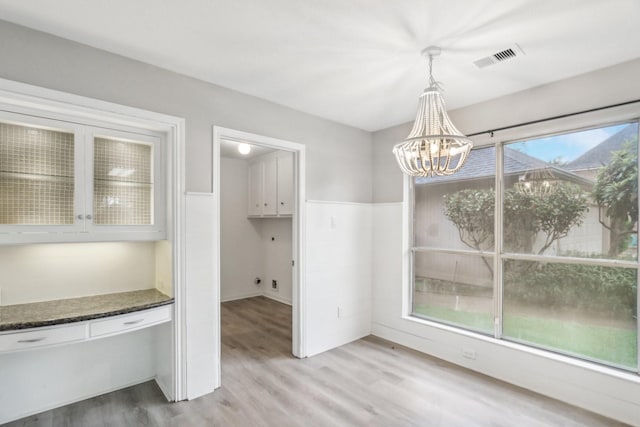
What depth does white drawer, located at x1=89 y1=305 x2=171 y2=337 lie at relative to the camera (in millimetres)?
2100

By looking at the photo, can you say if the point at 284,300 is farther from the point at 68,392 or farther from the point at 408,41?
the point at 408,41

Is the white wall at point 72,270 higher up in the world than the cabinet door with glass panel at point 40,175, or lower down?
lower down

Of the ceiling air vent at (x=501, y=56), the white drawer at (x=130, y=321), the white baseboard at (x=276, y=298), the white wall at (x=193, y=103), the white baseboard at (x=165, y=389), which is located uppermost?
the ceiling air vent at (x=501, y=56)

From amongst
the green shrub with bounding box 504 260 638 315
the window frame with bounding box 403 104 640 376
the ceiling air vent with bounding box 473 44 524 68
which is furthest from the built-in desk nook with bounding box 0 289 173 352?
the green shrub with bounding box 504 260 638 315

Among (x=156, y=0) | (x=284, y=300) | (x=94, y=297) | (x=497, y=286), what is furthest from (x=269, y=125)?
(x=284, y=300)

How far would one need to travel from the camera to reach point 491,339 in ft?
9.73

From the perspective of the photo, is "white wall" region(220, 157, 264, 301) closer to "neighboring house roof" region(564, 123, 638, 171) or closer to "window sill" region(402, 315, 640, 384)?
"window sill" region(402, 315, 640, 384)

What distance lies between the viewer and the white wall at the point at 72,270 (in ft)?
7.24

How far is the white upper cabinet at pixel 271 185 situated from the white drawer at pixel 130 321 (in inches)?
102

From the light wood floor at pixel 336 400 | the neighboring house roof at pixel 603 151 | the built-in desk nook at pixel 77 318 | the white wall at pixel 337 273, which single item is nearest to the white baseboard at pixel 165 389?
the light wood floor at pixel 336 400

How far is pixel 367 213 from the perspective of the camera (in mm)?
3967

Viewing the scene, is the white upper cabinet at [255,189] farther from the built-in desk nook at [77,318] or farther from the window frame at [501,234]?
the built-in desk nook at [77,318]

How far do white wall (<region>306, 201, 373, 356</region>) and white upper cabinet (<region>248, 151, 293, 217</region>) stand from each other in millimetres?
1274

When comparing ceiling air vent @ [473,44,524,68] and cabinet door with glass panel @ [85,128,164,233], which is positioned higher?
ceiling air vent @ [473,44,524,68]
